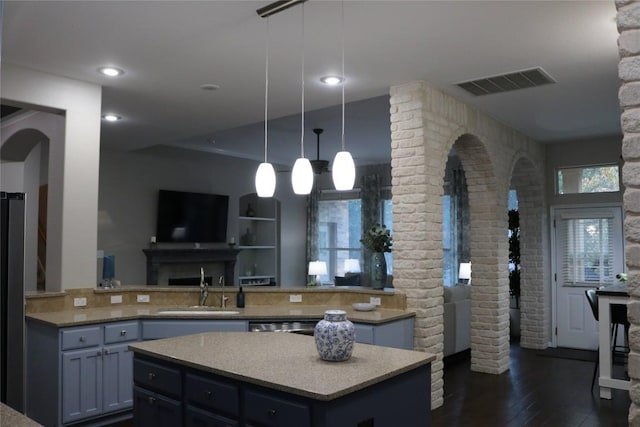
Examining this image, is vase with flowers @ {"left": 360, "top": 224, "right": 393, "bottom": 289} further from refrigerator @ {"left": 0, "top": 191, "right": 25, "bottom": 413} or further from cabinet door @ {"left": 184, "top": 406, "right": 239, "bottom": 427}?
refrigerator @ {"left": 0, "top": 191, "right": 25, "bottom": 413}

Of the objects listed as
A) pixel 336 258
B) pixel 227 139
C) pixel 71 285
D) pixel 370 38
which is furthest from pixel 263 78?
pixel 336 258

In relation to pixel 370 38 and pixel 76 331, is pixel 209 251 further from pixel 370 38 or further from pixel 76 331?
pixel 370 38

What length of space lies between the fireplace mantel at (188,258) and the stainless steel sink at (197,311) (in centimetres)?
370

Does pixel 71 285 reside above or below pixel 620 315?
above

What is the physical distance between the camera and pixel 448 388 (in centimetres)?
534

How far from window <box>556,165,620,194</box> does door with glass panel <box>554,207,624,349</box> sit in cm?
30

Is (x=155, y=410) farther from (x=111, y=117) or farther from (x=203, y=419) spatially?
(x=111, y=117)

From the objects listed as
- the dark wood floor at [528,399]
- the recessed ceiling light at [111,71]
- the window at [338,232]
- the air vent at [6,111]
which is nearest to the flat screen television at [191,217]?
the window at [338,232]

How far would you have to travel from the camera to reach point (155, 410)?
2852 millimetres

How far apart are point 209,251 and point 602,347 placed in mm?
6119

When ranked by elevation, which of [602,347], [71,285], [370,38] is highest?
[370,38]

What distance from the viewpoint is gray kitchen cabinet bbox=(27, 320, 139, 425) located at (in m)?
3.96

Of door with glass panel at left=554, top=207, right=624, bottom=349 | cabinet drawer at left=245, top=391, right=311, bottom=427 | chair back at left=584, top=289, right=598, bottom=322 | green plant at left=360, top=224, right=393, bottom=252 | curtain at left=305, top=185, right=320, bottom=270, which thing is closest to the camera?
cabinet drawer at left=245, top=391, right=311, bottom=427

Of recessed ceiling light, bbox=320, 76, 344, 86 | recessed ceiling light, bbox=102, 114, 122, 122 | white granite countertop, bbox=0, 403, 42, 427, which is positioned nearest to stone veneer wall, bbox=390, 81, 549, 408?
recessed ceiling light, bbox=320, 76, 344, 86
